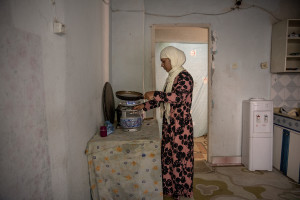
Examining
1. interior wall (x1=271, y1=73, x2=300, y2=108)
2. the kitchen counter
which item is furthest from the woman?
interior wall (x1=271, y1=73, x2=300, y2=108)

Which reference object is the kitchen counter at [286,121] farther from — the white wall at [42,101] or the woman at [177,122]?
the white wall at [42,101]

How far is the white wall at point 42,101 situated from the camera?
0.74m

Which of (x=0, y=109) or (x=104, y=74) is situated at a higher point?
(x=104, y=74)

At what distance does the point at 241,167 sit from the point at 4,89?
3.25m

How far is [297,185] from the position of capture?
97.4 inches

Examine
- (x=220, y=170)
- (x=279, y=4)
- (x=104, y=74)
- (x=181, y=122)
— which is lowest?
(x=220, y=170)

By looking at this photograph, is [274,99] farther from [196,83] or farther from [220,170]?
[196,83]

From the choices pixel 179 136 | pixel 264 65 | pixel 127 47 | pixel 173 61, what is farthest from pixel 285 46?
pixel 127 47

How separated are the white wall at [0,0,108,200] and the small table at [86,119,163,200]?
0.12m

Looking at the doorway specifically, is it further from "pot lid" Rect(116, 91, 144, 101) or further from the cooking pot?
the cooking pot

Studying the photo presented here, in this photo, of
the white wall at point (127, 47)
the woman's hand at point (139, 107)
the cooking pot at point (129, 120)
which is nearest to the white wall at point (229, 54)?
the white wall at point (127, 47)

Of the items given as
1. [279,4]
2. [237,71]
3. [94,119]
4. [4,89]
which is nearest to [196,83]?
[237,71]

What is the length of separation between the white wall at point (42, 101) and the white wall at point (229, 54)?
1612 millimetres

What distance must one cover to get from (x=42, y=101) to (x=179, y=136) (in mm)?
1372
